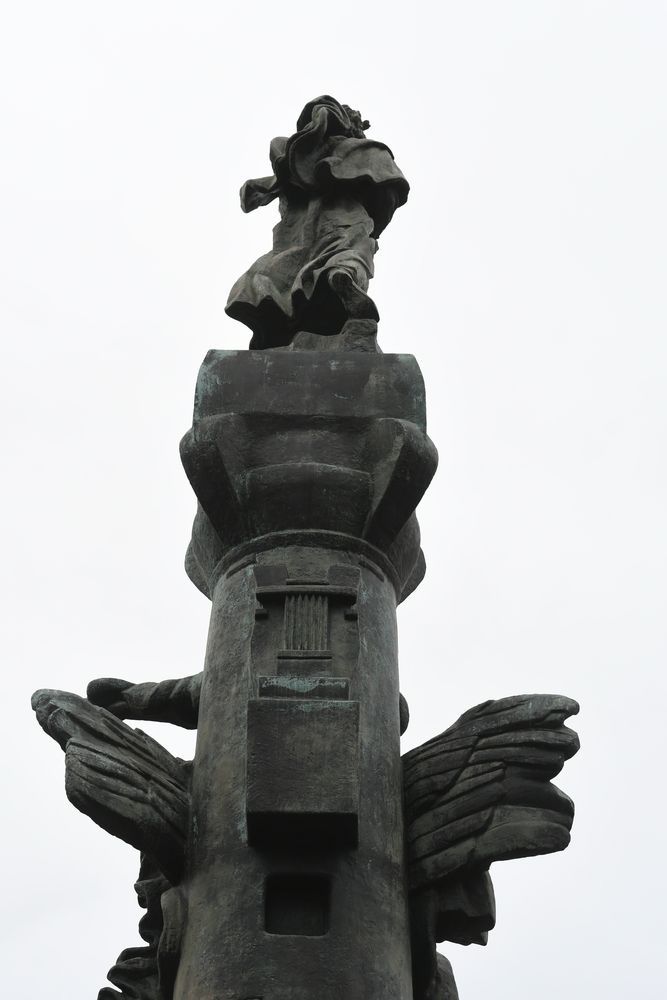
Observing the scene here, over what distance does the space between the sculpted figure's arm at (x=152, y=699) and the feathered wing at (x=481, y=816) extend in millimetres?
1743

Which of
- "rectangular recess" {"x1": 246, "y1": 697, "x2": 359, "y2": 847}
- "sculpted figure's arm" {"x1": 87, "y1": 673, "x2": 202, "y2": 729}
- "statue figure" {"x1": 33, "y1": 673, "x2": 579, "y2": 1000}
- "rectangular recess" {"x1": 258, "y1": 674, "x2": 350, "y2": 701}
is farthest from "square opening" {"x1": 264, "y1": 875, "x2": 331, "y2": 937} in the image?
"sculpted figure's arm" {"x1": 87, "y1": 673, "x2": 202, "y2": 729}

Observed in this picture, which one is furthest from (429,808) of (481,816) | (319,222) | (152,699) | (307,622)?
(319,222)

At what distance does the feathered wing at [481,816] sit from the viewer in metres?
8.20

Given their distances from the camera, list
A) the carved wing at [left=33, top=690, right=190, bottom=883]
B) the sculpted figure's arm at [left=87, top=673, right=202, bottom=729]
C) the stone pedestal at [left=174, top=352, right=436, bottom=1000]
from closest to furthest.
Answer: the stone pedestal at [left=174, top=352, right=436, bottom=1000] < the carved wing at [left=33, top=690, right=190, bottom=883] < the sculpted figure's arm at [left=87, top=673, right=202, bottom=729]

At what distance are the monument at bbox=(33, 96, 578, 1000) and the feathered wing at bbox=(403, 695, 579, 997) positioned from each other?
12 millimetres

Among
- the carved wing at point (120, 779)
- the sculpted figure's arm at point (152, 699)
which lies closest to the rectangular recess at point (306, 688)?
the carved wing at point (120, 779)

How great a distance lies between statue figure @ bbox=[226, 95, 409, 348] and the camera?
36.3ft

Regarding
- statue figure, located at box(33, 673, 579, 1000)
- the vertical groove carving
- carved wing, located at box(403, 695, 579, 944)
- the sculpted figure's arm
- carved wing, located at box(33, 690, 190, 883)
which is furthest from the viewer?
the sculpted figure's arm

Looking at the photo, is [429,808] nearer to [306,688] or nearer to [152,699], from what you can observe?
[306,688]

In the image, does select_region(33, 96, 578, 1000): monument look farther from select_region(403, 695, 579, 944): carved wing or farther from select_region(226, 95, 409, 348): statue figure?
select_region(226, 95, 409, 348): statue figure

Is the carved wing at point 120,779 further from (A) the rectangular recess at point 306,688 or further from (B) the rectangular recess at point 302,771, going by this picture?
(A) the rectangular recess at point 306,688

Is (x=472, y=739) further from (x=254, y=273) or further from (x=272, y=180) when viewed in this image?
(x=272, y=180)

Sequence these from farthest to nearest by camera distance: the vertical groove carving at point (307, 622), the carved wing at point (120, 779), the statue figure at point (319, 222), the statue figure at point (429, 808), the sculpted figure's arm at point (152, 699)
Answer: the statue figure at point (319, 222) → the sculpted figure's arm at point (152, 699) → the vertical groove carving at point (307, 622) → the statue figure at point (429, 808) → the carved wing at point (120, 779)

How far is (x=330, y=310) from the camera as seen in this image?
1109 cm
